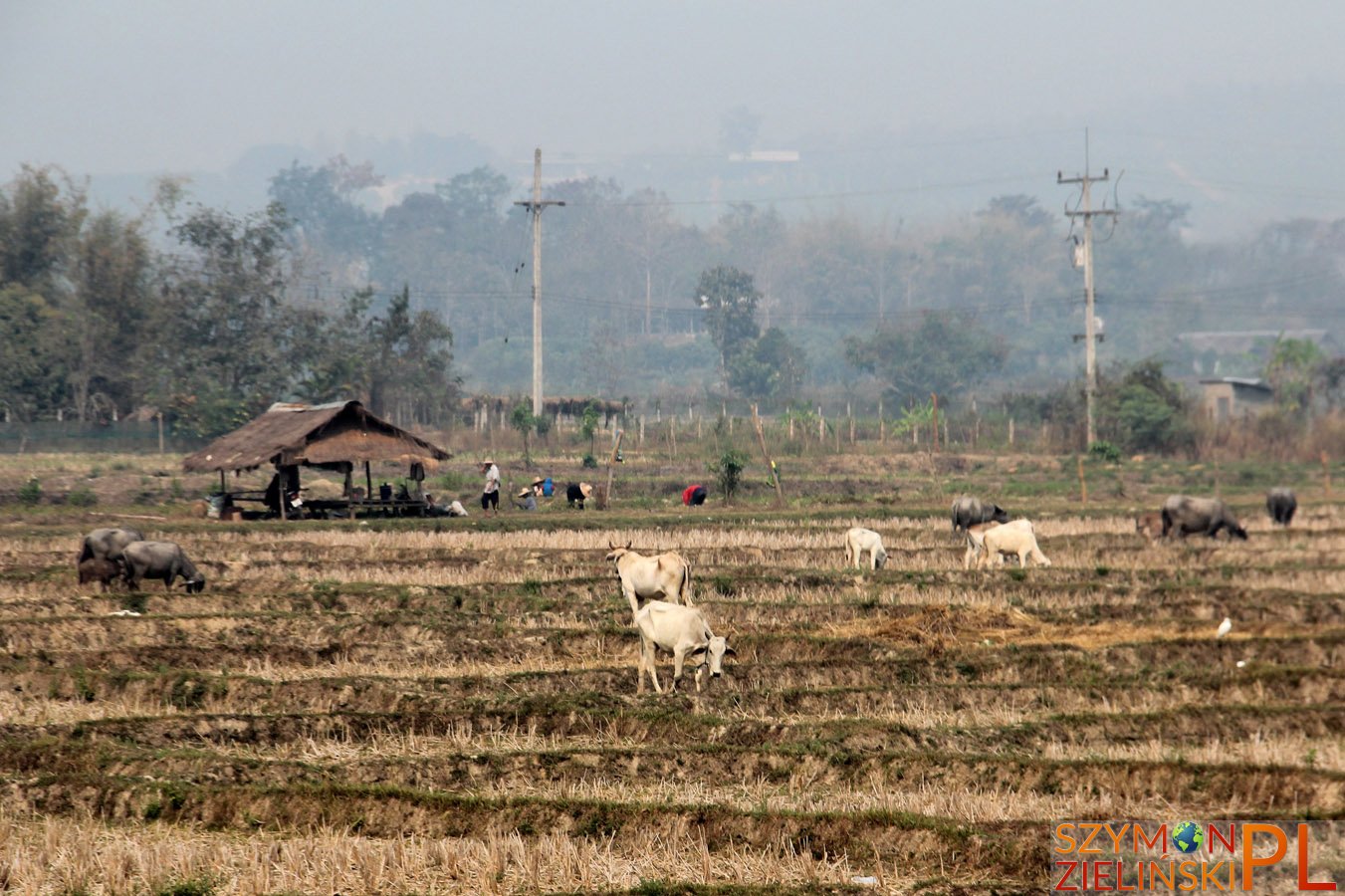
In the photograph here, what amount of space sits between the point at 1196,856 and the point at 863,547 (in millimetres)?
15613

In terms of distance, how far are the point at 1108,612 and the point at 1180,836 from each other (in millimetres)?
10849

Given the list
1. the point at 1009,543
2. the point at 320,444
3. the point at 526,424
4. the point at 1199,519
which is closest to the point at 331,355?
the point at 526,424

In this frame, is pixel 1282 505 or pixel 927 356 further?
pixel 927 356

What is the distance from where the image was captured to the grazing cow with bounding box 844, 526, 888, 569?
2605 cm

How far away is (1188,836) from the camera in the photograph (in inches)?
435

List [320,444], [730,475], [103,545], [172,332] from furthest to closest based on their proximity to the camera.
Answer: [172,332]
[730,475]
[320,444]
[103,545]

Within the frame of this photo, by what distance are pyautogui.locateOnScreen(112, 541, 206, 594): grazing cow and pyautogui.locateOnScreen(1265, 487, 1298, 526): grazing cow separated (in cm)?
2353

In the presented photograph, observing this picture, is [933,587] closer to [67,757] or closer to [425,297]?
[67,757]

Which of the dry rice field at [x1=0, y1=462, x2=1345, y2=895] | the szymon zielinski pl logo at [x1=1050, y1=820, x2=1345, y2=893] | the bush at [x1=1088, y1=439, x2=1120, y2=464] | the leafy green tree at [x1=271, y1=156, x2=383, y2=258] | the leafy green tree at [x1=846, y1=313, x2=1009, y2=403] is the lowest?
the szymon zielinski pl logo at [x1=1050, y1=820, x2=1345, y2=893]

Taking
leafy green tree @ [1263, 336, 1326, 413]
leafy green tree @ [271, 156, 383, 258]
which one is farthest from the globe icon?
leafy green tree @ [271, 156, 383, 258]

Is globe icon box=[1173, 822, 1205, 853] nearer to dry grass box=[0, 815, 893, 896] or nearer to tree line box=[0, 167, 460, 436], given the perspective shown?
dry grass box=[0, 815, 893, 896]

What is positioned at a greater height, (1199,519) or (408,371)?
(408,371)

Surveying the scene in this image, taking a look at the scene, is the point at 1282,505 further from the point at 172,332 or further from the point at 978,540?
the point at 172,332

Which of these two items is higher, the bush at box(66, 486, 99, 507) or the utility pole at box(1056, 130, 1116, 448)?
the utility pole at box(1056, 130, 1116, 448)
